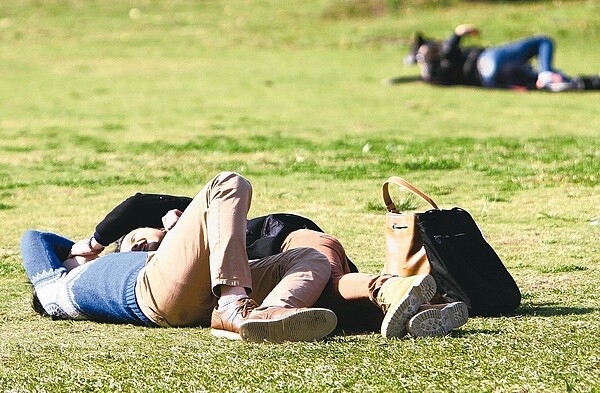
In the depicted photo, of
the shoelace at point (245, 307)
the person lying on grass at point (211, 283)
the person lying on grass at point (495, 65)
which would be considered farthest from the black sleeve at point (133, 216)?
the person lying on grass at point (495, 65)

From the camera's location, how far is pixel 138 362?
4.18 meters

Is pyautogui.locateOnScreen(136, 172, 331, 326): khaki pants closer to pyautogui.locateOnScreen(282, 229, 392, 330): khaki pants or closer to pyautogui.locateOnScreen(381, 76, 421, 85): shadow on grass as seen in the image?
pyautogui.locateOnScreen(282, 229, 392, 330): khaki pants

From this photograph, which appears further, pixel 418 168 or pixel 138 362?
pixel 418 168

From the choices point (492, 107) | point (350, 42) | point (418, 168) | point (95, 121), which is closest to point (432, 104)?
point (492, 107)

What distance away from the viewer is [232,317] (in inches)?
175

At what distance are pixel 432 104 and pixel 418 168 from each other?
202 inches

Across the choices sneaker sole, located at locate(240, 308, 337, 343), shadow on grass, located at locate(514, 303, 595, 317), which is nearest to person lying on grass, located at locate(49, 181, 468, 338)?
sneaker sole, located at locate(240, 308, 337, 343)

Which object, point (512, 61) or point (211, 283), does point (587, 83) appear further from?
point (211, 283)

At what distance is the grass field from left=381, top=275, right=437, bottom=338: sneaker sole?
6cm

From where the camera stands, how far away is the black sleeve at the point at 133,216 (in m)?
5.47

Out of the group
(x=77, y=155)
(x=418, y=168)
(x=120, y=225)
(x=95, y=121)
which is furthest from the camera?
(x=95, y=121)

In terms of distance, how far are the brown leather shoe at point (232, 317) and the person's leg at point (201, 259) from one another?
80 millimetres

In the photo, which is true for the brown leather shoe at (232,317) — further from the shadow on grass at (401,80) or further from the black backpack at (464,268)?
the shadow on grass at (401,80)

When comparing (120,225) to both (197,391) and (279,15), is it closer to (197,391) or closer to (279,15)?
(197,391)
